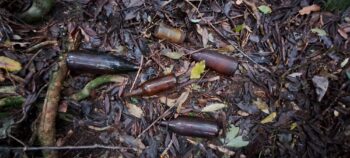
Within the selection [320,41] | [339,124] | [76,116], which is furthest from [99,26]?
[339,124]

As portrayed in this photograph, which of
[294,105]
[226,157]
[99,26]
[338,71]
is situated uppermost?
[99,26]

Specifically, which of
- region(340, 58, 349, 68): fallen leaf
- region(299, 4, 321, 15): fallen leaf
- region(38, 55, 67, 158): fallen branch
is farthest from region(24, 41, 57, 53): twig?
region(340, 58, 349, 68): fallen leaf

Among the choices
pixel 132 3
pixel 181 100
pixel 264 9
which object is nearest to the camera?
pixel 181 100

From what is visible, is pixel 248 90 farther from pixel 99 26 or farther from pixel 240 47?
pixel 99 26

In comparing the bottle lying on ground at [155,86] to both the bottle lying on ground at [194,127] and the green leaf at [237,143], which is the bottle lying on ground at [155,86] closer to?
the bottle lying on ground at [194,127]

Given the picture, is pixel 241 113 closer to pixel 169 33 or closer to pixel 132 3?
→ pixel 169 33

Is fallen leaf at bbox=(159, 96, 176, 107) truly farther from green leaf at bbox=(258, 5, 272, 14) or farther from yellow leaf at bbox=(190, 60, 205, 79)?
green leaf at bbox=(258, 5, 272, 14)

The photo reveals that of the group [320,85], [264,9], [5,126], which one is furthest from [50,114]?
[320,85]
